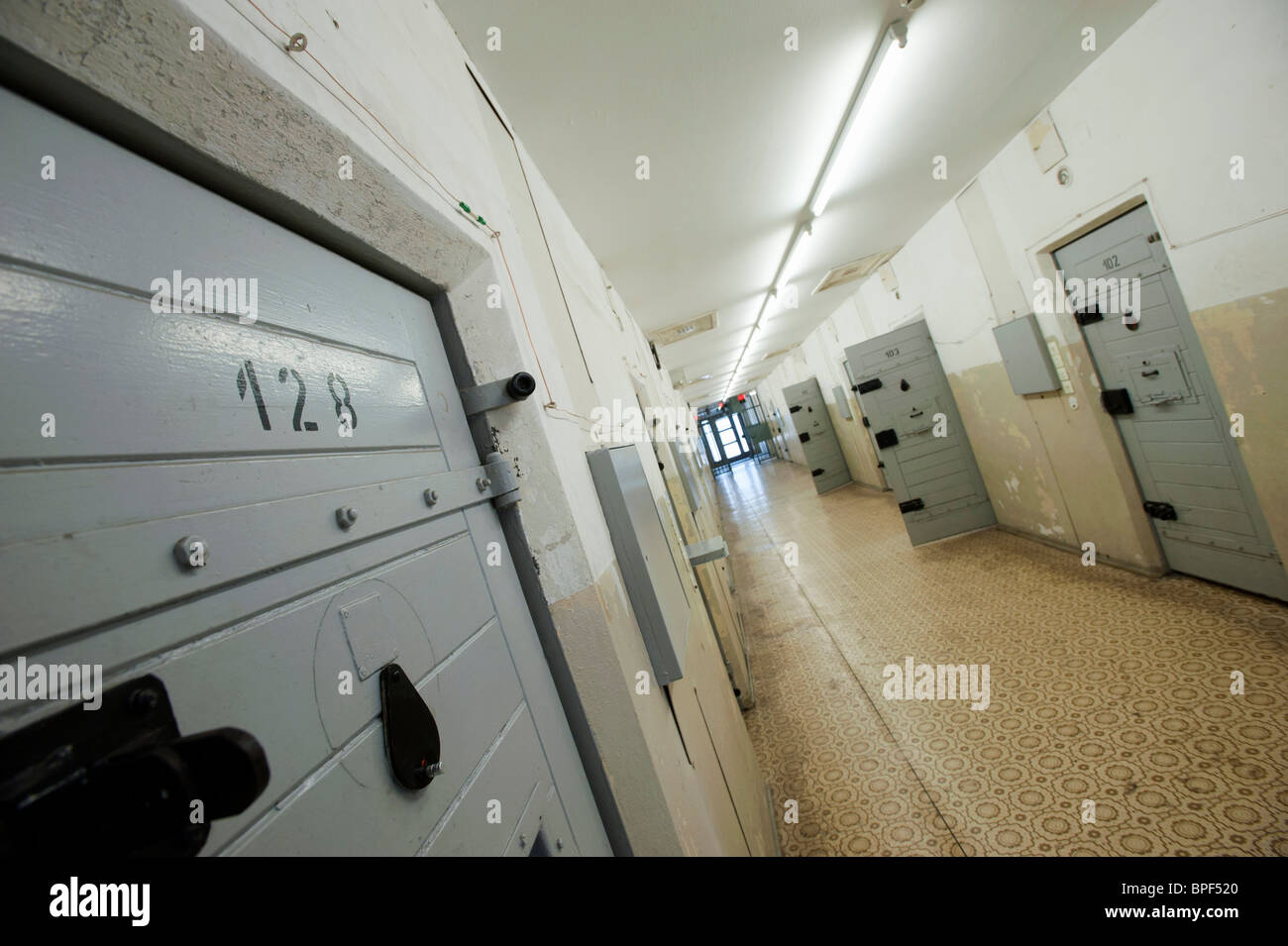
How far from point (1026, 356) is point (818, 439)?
616 cm

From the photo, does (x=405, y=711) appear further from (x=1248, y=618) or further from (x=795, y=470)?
(x=795, y=470)

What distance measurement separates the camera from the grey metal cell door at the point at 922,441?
18.5ft

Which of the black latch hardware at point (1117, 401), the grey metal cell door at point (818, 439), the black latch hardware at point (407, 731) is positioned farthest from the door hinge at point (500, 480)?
the grey metal cell door at point (818, 439)

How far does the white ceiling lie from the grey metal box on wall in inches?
69.5

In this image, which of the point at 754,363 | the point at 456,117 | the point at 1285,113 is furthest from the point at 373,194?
the point at 754,363

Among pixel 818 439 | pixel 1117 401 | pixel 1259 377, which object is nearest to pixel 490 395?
pixel 1259 377

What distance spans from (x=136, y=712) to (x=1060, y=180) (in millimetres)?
5125

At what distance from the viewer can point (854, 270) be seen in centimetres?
Answer: 643

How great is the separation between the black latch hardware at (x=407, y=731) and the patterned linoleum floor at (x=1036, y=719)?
2.15 meters

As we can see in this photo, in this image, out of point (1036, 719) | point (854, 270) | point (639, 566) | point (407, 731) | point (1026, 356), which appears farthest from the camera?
point (854, 270)

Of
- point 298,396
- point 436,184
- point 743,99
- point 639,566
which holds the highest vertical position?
point 743,99

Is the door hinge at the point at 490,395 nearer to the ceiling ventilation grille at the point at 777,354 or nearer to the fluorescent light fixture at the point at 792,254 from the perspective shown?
the fluorescent light fixture at the point at 792,254

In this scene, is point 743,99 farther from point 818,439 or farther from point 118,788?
point 818,439

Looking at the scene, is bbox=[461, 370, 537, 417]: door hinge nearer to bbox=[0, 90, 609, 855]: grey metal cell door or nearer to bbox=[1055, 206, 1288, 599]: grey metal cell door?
bbox=[0, 90, 609, 855]: grey metal cell door
